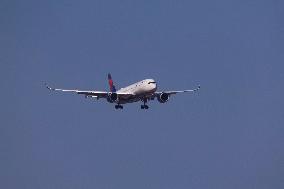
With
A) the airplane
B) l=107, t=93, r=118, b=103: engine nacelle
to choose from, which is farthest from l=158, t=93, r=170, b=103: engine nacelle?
l=107, t=93, r=118, b=103: engine nacelle

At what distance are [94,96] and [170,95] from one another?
14985 millimetres

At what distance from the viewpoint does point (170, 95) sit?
135 meters

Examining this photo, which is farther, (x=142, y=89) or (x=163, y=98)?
(x=163, y=98)

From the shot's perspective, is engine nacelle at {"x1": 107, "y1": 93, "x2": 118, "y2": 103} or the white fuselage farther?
engine nacelle at {"x1": 107, "y1": 93, "x2": 118, "y2": 103}

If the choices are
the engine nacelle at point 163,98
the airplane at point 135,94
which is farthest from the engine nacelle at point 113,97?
the engine nacelle at point 163,98

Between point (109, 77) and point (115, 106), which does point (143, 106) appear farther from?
point (109, 77)

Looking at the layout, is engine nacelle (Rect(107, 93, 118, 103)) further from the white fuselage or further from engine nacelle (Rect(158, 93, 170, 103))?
engine nacelle (Rect(158, 93, 170, 103))

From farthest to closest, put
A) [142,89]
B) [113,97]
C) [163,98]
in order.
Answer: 1. [163,98]
2. [113,97]
3. [142,89]

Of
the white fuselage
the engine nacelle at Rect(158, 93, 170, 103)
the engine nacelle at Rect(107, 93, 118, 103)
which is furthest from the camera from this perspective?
the engine nacelle at Rect(158, 93, 170, 103)

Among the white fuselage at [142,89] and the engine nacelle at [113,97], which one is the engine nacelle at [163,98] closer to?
the white fuselage at [142,89]

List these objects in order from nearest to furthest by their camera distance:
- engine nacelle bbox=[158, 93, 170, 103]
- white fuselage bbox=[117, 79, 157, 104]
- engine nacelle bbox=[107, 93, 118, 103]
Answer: white fuselage bbox=[117, 79, 157, 104] < engine nacelle bbox=[107, 93, 118, 103] < engine nacelle bbox=[158, 93, 170, 103]

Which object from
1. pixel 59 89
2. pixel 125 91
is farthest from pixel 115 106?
pixel 59 89

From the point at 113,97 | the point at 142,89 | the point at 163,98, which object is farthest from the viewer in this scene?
the point at 163,98

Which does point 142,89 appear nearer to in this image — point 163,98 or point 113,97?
point 113,97
